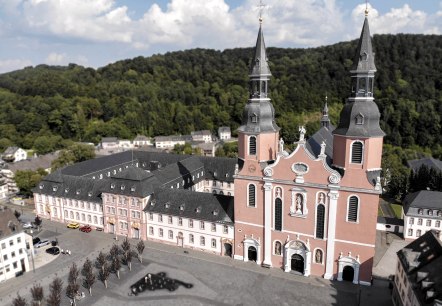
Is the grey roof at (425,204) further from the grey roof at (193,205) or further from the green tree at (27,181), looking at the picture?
the green tree at (27,181)

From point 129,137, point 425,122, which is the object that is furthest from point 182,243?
point 425,122

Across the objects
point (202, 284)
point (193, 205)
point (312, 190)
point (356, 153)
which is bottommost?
point (202, 284)

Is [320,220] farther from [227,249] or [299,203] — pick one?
[227,249]

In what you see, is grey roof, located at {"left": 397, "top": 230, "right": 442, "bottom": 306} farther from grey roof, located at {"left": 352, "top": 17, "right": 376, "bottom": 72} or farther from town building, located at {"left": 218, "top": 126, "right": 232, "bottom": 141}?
town building, located at {"left": 218, "top": 126, "right": 232, "bottom": 141}

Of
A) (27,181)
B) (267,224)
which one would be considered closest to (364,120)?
(267,224)

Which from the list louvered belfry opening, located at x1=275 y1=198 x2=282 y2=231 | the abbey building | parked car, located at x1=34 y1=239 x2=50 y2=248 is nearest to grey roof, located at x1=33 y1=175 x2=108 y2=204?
the abbey building

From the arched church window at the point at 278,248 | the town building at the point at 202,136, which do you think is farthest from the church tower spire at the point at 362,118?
the town building at the point at 202,136
